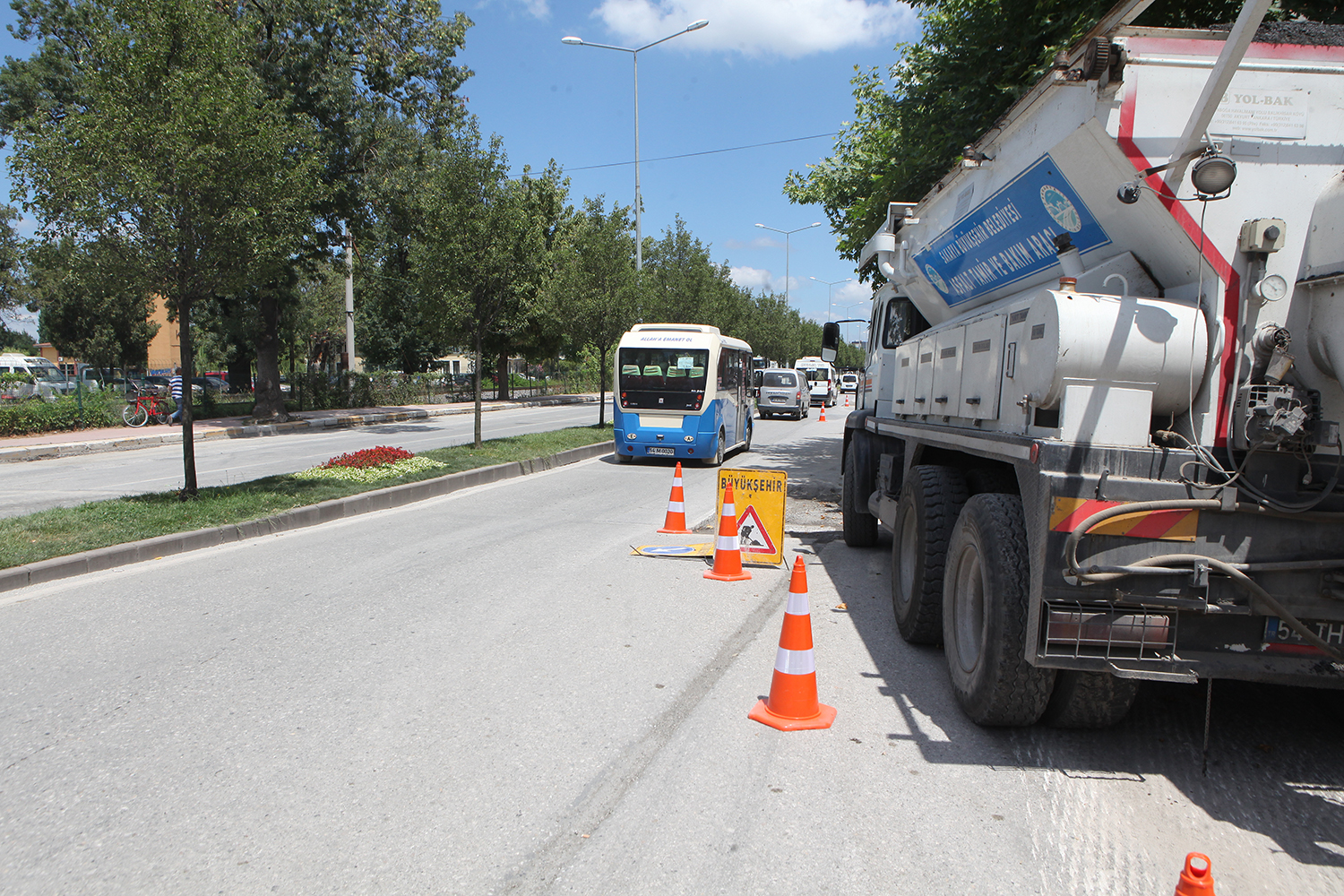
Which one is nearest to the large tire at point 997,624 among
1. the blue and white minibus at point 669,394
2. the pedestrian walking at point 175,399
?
the blue and white minibus at point 669,394

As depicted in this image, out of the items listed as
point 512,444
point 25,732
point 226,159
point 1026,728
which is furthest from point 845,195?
point 25,732

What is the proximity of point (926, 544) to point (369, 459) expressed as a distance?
32.8ft

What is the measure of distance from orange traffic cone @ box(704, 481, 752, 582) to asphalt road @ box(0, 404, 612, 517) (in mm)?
8610

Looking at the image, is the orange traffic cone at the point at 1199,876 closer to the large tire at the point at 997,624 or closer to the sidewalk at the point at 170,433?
the large tire at the point at 997,624

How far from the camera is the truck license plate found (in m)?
3.42

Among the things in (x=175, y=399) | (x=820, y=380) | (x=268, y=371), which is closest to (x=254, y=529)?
(x=175, y=399)

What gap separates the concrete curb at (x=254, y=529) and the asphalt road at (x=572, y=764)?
590mm

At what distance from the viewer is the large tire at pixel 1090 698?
391 cm

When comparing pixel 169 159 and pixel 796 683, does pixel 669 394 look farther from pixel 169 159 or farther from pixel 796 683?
pixel 796 683

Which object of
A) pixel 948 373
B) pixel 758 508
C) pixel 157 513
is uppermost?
pixel 948 373

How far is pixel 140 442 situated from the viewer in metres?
19.1

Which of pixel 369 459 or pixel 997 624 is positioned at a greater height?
pixel 997 624

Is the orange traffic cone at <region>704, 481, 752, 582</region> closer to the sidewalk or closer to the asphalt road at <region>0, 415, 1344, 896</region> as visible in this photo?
the asphalt road at <region>0, 415, 1344, 896</region>

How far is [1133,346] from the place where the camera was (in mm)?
3469
